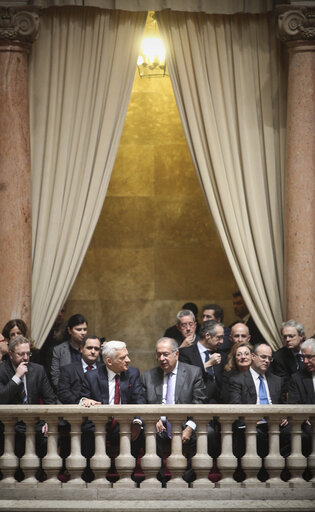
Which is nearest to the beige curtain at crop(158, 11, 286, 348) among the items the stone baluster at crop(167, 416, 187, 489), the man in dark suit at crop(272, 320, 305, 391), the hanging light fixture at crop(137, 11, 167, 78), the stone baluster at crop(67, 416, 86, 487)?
the hanging light fixture at crop(137, 11, 167, 78)

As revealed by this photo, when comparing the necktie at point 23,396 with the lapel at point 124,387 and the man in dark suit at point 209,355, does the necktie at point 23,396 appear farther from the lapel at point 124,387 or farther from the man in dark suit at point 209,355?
the man in dark suit at point 209,355

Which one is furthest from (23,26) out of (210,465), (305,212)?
(210,465)

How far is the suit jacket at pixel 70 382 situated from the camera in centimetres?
742

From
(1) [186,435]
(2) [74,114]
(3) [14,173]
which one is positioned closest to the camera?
(1) [186,435]

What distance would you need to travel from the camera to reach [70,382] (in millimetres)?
7480

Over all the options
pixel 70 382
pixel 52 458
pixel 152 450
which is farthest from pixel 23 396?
pixel 152 450

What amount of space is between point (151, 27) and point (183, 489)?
16.7 feet

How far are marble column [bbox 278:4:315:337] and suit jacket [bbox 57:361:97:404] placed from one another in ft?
7.05

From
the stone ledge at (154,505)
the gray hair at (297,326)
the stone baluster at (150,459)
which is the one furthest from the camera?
the gray hair at (297,326)

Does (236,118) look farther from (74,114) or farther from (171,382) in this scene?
(171,382)

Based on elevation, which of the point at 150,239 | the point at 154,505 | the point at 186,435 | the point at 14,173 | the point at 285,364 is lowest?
the point at 154,505

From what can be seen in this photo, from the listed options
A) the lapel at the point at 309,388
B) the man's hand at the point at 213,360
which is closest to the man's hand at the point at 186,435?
the lapel at the point at 309,388

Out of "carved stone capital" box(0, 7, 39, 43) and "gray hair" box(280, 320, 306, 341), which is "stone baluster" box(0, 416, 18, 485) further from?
"carved stone capital" box(0, 7, 39, 43)

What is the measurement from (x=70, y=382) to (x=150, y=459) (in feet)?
4.19
